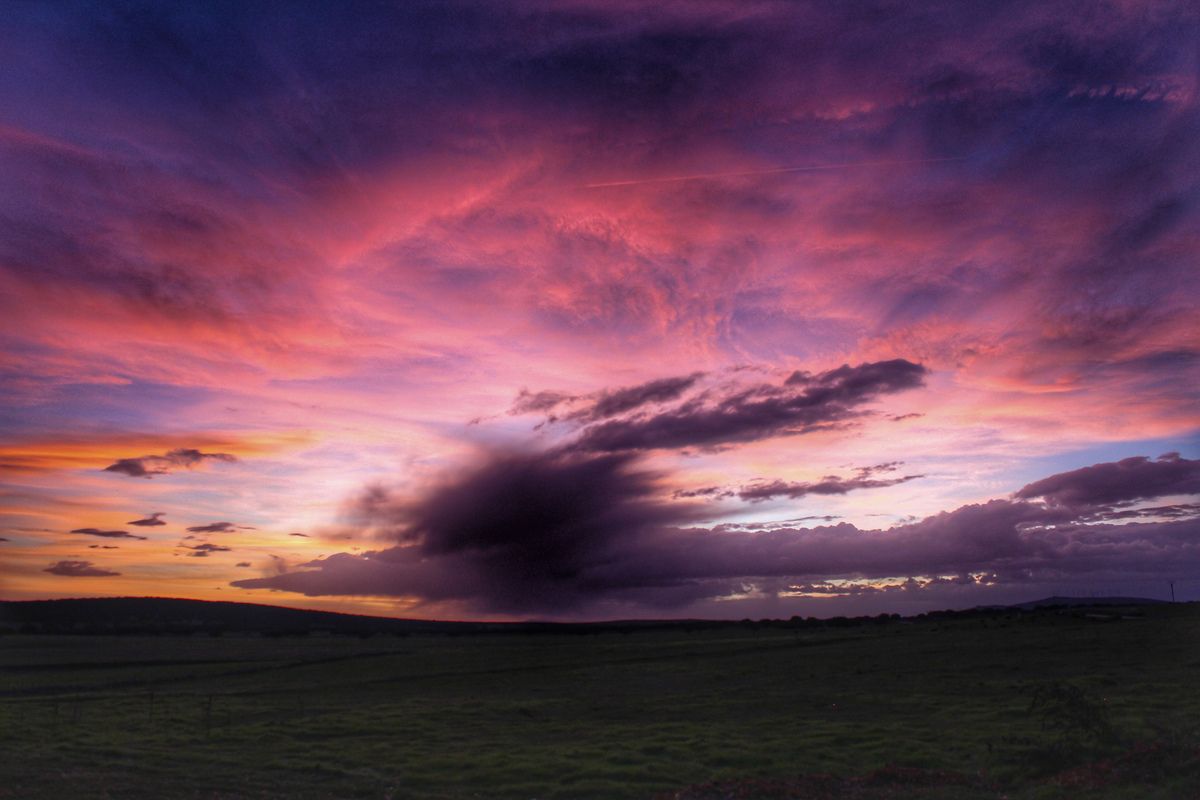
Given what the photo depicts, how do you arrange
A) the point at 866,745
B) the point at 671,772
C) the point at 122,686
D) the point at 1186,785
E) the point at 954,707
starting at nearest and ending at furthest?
the point at 1186,785 → the point at 671,772 → the point at 866,745 → the point at 954,707 → the point at 122,686

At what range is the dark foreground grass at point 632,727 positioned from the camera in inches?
959

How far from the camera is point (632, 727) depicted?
128ft

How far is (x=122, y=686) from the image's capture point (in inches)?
3002

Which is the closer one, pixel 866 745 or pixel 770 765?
pixel 770 765

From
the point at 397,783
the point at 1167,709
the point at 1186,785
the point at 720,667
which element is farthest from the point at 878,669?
the point at 397,783

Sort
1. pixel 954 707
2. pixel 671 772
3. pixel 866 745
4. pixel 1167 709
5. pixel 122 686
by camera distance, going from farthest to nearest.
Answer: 1. pixel 122 686
2. pixel 954 707
3. pixel 1167 709
4. pixel 866 745
5. pixel 671 772

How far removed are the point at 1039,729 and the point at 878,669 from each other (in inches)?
1532

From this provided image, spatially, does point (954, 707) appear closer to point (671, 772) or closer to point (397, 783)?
point (671, 772)

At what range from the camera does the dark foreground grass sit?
79.9ft

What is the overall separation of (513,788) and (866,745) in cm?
1537

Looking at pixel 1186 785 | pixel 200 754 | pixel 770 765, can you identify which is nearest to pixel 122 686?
pixel 200 754

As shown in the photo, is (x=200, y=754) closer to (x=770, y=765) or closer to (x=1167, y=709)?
(x=770, y=765)

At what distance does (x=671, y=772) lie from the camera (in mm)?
26219

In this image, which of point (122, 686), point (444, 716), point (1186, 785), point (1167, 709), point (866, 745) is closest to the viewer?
point (1186, 785)
